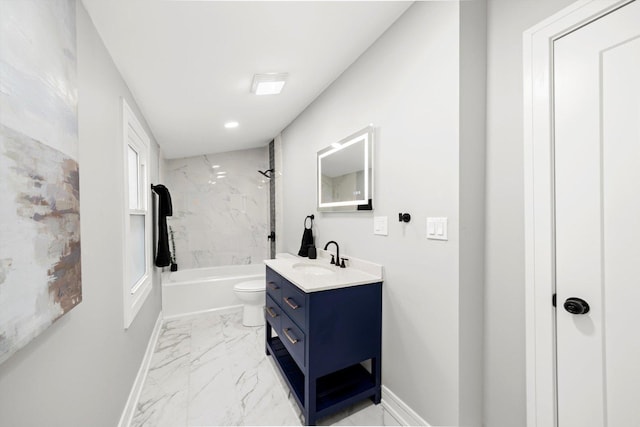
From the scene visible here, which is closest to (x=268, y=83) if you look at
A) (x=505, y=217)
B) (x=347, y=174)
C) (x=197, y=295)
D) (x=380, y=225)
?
(x=347, y=174)

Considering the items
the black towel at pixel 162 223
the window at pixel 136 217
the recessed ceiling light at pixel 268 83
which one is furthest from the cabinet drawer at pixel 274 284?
the recessed ceiling light at pixel 268 83

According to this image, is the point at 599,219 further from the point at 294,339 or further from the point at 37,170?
the point at 37,170

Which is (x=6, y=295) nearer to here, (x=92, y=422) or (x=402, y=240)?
(x=92, y=422)

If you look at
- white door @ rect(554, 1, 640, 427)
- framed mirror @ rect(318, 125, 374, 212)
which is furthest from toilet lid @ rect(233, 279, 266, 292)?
white door @ rect(554, 1, 640, 427)

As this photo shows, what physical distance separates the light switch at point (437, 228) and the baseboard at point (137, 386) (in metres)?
2.00

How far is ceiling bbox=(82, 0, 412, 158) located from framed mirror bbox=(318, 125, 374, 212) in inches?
23.4

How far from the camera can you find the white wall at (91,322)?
0.75 metres

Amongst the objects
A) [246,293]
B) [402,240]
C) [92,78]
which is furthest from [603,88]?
[246,293]

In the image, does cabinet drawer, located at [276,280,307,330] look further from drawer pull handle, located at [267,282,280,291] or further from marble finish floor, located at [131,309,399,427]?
marble finish floor, located at [131,309,399,427]

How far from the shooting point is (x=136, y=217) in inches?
90.0

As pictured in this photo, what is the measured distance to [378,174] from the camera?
1833mm

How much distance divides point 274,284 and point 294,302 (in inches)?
18.2

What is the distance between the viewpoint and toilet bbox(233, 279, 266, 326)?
9.72 feet

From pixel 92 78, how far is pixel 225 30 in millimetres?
692
